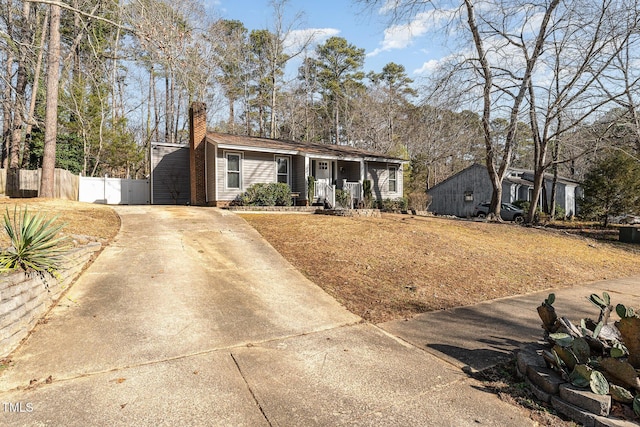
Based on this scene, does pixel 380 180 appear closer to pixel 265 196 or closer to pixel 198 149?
pixel 265 196

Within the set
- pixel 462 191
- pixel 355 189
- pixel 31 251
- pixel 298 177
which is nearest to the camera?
pixel 31 251

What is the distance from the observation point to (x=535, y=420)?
103 inches

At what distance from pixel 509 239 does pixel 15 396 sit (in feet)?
42.4

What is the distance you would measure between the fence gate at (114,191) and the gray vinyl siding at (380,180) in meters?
13.3

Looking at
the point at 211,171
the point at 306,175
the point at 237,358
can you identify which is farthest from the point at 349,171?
the point at 237,358

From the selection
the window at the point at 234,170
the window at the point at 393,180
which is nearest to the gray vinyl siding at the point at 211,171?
the window at the point at 234,170

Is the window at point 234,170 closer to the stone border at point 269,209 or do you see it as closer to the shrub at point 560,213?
the stone border at point 269,209

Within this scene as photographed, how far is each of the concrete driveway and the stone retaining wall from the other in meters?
0.13

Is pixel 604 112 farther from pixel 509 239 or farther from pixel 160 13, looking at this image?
pixel 160 13

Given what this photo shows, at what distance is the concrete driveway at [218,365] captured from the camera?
2568 millimetres

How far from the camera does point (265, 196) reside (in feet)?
49.9

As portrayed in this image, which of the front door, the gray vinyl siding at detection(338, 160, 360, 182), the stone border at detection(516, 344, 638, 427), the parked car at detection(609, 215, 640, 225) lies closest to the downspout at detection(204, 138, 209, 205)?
the front door

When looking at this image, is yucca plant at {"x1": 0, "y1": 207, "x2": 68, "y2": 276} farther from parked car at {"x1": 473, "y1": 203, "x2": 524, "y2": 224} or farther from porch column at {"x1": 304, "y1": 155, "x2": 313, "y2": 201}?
parked car at {"x1": 473, "y1": 203, "x2": 524, "y2": 224}

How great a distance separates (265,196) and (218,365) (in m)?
12.3
